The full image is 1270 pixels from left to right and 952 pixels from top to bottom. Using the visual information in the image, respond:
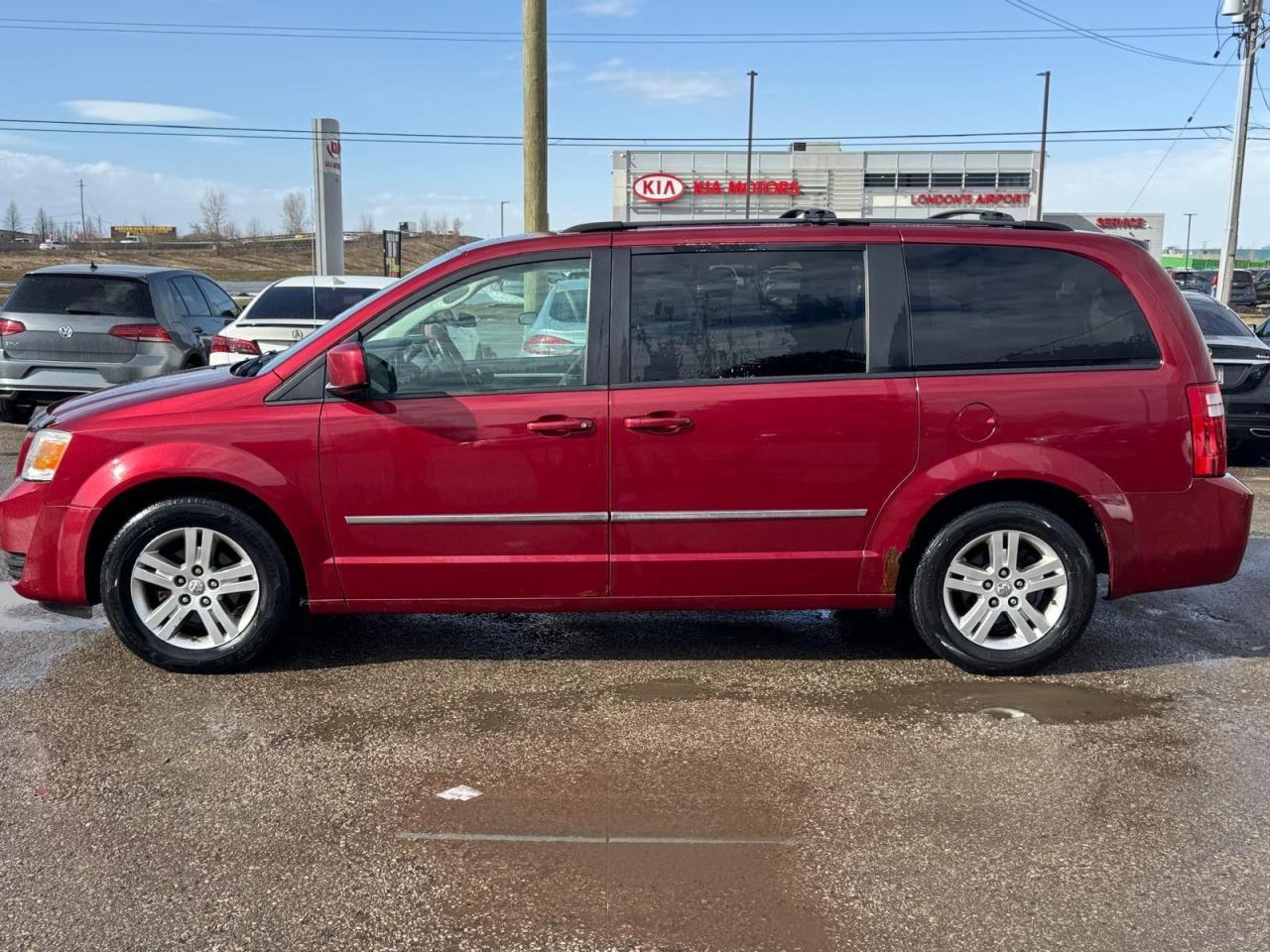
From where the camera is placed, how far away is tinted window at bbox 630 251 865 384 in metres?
4.43

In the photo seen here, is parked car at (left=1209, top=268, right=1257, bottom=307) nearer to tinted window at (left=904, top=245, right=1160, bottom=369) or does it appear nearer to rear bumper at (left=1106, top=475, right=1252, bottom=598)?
rear bumper at (left=1106, top=475, right=1252, bottom=598)

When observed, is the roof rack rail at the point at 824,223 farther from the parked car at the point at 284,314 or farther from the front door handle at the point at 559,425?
the parked car at the point at 284,314

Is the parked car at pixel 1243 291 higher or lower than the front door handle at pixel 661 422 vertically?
higher

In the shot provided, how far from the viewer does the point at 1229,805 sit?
3.47 m

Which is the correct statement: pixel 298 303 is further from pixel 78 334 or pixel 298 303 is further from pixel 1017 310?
pixel 1017 310

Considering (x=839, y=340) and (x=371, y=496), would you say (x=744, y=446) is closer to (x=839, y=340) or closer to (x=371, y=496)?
(x=839, y=340)

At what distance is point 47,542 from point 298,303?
7.06 m

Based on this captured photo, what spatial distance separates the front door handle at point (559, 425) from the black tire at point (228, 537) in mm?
1181

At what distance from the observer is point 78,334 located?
10.1 m

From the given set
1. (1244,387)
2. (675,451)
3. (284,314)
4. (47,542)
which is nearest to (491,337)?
(675,451)

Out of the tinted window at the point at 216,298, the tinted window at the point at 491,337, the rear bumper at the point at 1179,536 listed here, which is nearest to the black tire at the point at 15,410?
the tinted window at the point at 216,298

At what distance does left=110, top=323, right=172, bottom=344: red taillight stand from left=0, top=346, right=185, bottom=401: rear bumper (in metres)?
0.16

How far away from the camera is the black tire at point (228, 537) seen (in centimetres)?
438

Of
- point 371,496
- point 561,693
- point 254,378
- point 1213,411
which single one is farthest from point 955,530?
point 254,378
